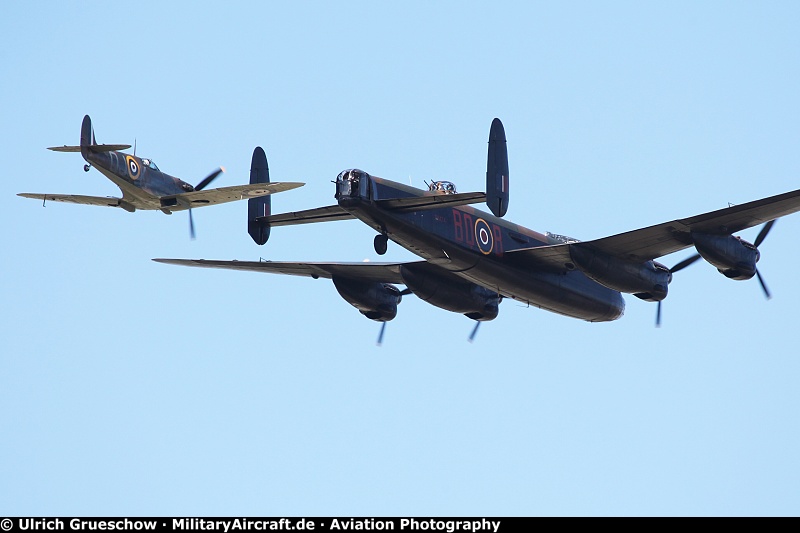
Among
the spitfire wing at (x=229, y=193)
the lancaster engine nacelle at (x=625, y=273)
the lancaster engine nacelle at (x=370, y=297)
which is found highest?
the spitfire wing at (x=229, y=193)

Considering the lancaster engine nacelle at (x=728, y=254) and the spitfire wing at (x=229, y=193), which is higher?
the spitfire wing at (x=229, y=193)

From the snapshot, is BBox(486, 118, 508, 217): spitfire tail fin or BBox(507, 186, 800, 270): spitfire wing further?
BBox(507, 186, 800, 270): spitfire wing

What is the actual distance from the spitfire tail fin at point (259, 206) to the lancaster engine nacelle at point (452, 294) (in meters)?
5.34

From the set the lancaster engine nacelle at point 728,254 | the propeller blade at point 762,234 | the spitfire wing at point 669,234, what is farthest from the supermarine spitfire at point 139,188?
the propeller blade at point 762,234

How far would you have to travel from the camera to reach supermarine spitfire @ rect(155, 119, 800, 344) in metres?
37.0

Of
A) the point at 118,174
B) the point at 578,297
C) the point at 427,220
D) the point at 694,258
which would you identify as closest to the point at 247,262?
the point at 118,174

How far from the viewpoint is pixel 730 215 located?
37469 millimetres

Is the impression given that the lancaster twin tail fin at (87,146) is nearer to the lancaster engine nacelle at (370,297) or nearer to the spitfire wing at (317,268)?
the spitfire wing at (317,268)

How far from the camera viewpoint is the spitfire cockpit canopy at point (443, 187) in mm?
38469

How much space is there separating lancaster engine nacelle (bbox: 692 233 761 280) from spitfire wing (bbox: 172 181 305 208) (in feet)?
44.2

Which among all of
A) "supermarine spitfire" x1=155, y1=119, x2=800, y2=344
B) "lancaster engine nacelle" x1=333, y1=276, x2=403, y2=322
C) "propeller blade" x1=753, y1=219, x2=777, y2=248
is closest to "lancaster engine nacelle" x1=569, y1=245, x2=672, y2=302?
"supermarine spitfire" x1=155, y1=119, x2=800, y2=344
